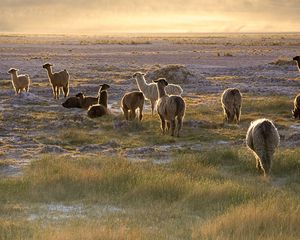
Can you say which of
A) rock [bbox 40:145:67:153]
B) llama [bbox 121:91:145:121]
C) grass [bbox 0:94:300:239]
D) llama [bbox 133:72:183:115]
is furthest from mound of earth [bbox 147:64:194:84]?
rock [bbox 40:145:67:153]

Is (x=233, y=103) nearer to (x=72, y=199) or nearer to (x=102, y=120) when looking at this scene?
(x=102, y=120)

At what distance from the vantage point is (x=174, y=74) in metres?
33.6

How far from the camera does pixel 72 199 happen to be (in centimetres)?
1059

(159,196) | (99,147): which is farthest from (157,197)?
(99,147)

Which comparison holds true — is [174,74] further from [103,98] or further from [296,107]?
[296,107]

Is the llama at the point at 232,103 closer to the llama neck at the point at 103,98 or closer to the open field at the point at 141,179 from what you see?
the open field at the point at 141,179

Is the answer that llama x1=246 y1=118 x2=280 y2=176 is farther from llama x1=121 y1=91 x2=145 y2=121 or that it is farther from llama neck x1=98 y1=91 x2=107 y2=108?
llama neck x1=98 y1=91 x2=107 y2=108

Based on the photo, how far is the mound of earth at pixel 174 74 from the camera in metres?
33.3

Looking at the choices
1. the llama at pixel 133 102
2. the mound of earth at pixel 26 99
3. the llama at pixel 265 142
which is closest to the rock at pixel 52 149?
the llama at pixel 133 102

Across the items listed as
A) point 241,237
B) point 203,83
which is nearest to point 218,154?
point 241,237

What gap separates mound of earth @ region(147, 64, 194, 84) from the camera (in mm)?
33344

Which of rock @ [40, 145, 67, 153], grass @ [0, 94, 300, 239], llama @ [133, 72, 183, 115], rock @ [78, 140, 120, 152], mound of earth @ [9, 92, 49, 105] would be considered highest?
llama @ [133, 72, 183, 115]

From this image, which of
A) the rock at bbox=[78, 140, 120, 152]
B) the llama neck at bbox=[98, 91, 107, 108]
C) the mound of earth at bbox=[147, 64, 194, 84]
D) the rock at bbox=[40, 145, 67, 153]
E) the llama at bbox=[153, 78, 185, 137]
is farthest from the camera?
the mound of earth at bbox=[147, 64, 194, 84]

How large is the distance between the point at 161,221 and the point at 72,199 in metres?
2.19
